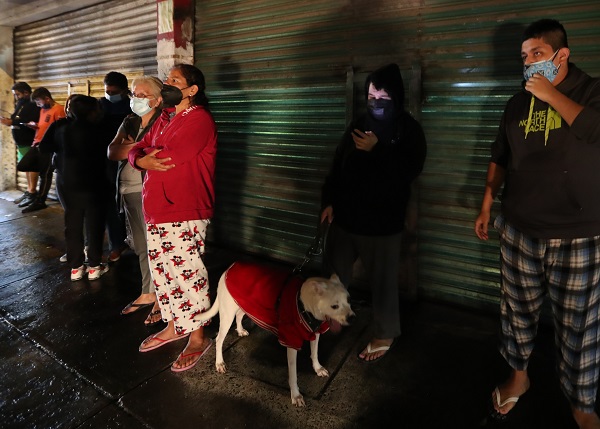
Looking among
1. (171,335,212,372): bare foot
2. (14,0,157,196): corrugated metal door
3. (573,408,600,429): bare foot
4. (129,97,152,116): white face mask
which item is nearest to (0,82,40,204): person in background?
(14,0,157,196): corrugated metal door

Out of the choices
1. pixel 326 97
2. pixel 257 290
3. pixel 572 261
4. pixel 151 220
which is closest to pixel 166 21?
pixel 326 97

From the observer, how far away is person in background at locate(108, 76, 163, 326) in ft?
10.6

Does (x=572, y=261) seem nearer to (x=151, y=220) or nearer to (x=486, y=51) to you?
(x=486, y=51)

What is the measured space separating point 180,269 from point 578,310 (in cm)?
256

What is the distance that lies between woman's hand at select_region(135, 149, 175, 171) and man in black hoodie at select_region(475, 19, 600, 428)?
7.24ft

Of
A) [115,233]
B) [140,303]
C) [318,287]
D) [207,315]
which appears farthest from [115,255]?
[318,287]

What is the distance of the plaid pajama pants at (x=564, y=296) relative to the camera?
2.02m

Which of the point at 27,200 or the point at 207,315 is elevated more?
the point at 207,315

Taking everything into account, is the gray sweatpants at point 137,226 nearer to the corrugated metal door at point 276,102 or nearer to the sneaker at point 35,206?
the corrugated metal door at point 276,102

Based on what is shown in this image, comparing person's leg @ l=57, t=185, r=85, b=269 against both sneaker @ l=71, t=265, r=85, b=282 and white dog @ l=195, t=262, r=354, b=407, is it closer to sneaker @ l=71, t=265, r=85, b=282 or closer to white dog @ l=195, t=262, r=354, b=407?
sneaker @ l=71, t=265, r=85, b=282

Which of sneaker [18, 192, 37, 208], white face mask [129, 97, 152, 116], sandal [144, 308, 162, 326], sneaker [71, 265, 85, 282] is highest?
white face mask [129, 97, 152, 116]

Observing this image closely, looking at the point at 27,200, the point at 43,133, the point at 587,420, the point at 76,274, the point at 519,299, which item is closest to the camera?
the point at 587,420

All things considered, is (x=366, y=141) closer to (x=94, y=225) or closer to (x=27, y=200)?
(x=94, y=225)

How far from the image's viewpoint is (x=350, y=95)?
395cm
